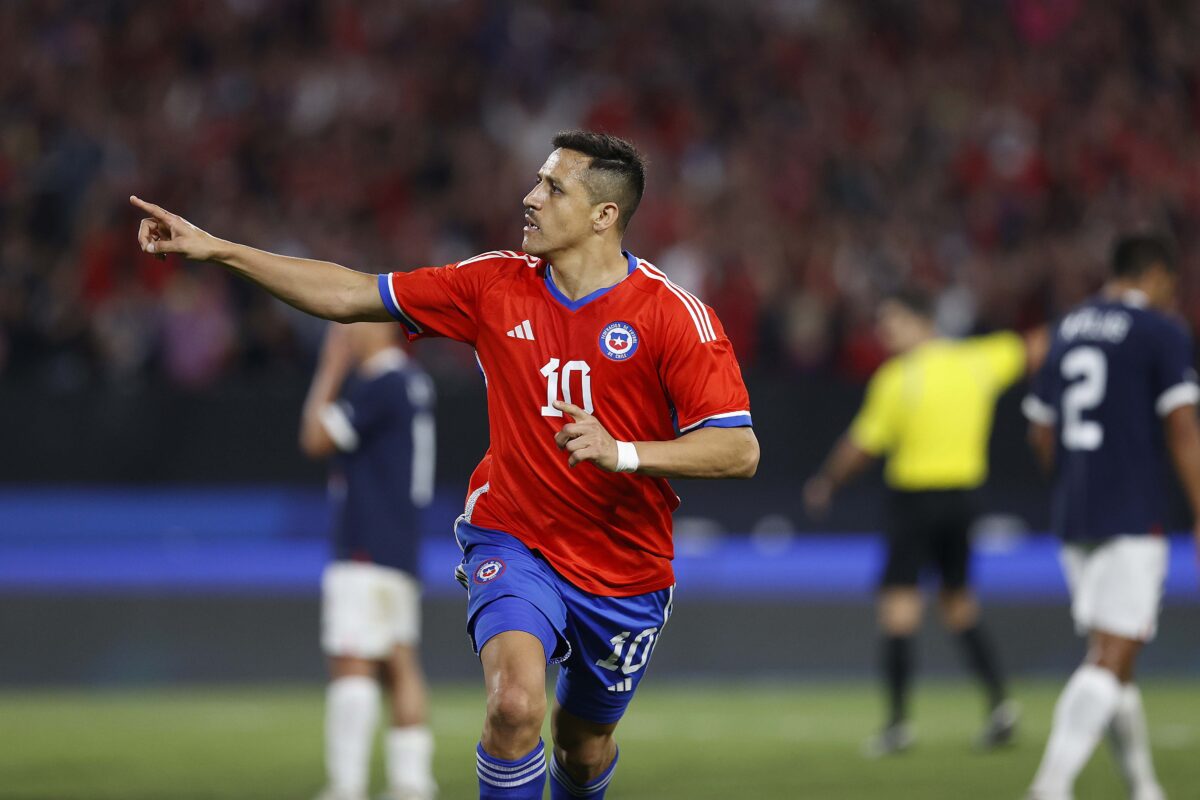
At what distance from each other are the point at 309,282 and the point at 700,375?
4.06 ft

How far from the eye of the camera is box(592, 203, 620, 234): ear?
5.43 m

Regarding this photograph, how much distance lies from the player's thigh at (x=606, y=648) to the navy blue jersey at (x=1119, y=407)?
2382mm

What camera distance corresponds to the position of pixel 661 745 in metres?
9.75

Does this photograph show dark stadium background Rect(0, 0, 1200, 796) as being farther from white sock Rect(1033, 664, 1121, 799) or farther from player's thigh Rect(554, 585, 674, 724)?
player's thigh Rect(554, 585, 674, 724)

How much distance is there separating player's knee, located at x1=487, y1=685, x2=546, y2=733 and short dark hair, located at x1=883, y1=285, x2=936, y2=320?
18.8ft

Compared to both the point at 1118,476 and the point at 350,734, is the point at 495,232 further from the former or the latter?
the point at 1118,476

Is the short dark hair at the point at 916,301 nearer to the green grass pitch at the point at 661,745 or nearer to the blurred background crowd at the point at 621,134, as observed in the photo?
the green grass pitch at the point at 661,745

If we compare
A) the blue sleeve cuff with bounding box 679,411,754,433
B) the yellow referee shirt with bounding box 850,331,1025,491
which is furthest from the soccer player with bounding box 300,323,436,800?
the yellow referee shirt with bounding box 850,331,1025,491

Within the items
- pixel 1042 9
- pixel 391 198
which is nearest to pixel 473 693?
pixel 391 198

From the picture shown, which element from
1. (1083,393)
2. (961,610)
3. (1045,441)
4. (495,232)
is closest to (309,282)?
(1083,393)

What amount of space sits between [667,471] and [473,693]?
7451mm

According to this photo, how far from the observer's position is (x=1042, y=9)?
18141mm

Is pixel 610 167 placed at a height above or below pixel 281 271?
above

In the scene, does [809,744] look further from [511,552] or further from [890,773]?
[511,552]
